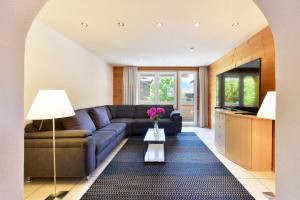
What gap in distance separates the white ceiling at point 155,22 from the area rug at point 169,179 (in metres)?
2.23

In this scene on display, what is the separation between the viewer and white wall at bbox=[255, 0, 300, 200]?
708 millimetres

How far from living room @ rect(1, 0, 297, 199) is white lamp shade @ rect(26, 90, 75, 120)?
0.02m

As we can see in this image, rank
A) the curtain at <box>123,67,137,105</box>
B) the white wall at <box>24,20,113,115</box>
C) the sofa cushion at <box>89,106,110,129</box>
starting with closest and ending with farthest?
the white wall at <box>24,20,113,115</box>, the sofa cushion at <box>89,106,110,129</box>, the curtain at <box>123,67,137,105</box>

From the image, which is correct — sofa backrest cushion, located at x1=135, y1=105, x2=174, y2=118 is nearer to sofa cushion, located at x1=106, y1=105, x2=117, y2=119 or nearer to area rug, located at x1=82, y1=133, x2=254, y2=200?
sofa cushion, located at x1=106, y1=105, x2=117, y2=119

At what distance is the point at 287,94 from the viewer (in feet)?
2.51

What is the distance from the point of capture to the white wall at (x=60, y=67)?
2.81 metres

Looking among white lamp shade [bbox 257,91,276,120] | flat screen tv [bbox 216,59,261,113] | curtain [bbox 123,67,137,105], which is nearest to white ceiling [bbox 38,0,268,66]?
flat screen tv [bbox 216,59,261,113]

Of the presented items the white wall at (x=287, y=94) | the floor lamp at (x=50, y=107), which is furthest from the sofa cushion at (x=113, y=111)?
the white wall at (x=287, y=94)

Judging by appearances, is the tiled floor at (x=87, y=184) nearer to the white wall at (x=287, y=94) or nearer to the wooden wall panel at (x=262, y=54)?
the wooden wall panel at (x=262, y=54)

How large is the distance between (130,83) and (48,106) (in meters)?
5.22

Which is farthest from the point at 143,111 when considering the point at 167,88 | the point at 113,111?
the point at 167,88

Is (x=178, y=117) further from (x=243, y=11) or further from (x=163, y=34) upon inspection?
(x=243, y=11)

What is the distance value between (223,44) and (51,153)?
3.79 meters

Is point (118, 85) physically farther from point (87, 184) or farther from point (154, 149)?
→ point (87, 184)
